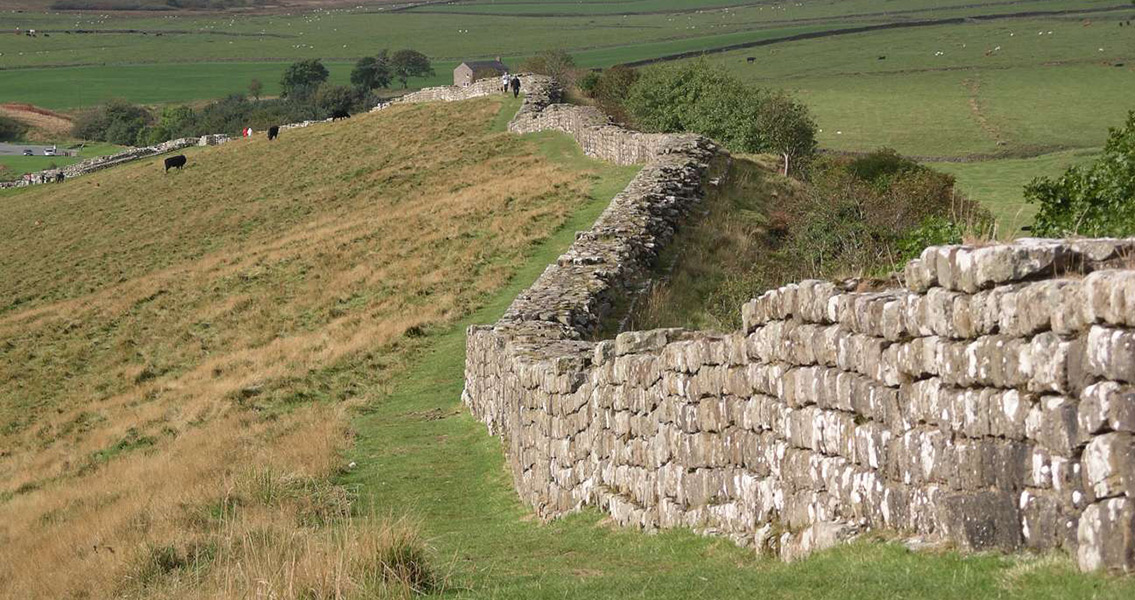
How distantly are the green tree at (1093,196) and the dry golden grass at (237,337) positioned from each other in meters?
10.3

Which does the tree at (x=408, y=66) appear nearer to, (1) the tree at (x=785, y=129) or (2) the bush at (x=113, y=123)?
(2) the bush at (x=113, y=123)

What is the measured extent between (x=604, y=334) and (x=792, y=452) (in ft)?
35.9

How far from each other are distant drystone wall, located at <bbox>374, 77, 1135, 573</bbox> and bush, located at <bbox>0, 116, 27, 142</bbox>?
15169 centimetres

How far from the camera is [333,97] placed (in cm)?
15200

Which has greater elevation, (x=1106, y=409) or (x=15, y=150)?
(x=1106, y=409)

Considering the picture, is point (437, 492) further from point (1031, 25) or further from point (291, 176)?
point (1031, 25)

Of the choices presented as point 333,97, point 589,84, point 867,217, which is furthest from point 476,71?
point 867,217

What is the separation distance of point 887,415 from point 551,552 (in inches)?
157

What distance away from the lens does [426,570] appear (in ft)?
32.0

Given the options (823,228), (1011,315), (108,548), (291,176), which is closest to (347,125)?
(291,176)

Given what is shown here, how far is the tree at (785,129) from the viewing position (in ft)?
168

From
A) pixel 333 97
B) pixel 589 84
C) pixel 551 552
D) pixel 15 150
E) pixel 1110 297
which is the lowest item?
pixel 15 150

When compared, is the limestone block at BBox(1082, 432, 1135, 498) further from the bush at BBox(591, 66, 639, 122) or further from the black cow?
the black cow

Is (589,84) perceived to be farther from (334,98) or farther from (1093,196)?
(334,98)
